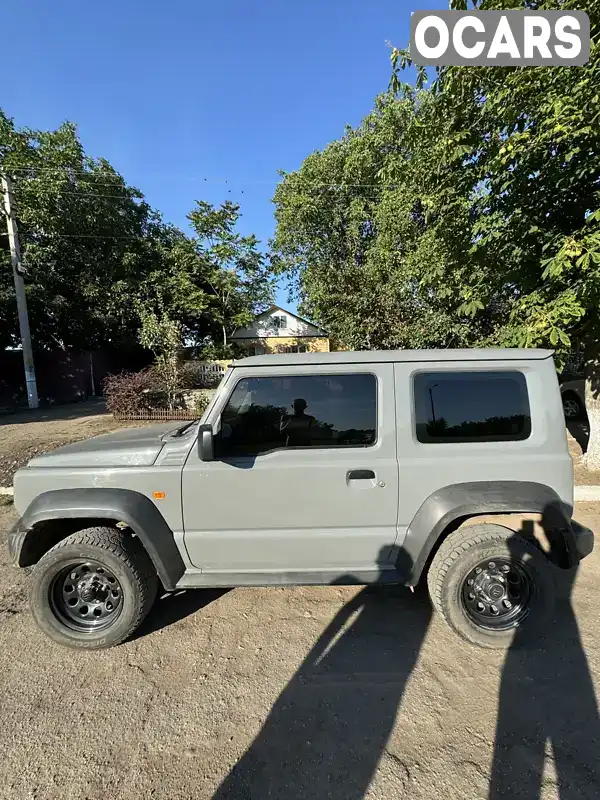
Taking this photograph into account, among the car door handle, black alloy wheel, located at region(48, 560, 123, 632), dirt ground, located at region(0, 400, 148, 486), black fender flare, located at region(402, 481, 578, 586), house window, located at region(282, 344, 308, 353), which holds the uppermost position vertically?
house window, located at region(282, 344, 308, 353)

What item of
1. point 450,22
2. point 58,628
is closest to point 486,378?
point 58,628

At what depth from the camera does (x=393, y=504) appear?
2500mm

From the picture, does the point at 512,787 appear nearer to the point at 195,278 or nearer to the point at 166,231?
the point at 195,278

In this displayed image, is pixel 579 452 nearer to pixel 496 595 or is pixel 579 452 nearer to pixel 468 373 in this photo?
pixel 496 595

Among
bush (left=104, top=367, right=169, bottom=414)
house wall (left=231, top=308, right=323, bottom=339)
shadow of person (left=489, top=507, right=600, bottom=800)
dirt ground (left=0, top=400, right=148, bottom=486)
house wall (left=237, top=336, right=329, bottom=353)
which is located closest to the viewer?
shadow of person (left=489, top=507, right=600, bottom=800)

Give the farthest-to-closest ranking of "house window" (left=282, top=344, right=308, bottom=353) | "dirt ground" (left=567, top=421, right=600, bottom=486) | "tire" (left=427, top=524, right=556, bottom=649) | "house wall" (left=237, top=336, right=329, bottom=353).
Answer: "house wall" (left=237, top=336, right=329, bottom=353) < "house window" (left=282, top=344, right=308, bottom=353) < "dirt ground" (left=567, top=421, right=600, bottom=486) < "tire" (left=427, top=524, right=556, bottom=649)

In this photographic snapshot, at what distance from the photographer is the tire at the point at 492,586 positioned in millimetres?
2457

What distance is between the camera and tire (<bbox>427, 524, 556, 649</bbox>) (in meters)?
2.46

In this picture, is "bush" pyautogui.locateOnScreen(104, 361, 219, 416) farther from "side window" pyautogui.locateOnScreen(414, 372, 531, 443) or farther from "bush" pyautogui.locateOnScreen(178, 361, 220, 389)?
"side window" pyautogui.locateOnScreen(414, 372, 531, 443)

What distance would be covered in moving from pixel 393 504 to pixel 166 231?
82.2 feet

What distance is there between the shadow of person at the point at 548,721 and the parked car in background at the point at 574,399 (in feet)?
24.4

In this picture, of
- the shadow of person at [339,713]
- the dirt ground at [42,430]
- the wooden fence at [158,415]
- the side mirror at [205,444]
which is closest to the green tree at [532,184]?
the shadow of person at [339,713]

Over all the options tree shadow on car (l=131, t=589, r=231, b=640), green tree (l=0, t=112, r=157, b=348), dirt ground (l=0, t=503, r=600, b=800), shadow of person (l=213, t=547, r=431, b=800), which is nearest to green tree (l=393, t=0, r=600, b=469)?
dirt ground (l=0, t=503, r=600, b=800)

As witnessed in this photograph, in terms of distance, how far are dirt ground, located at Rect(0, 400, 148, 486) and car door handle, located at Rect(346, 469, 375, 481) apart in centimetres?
565
